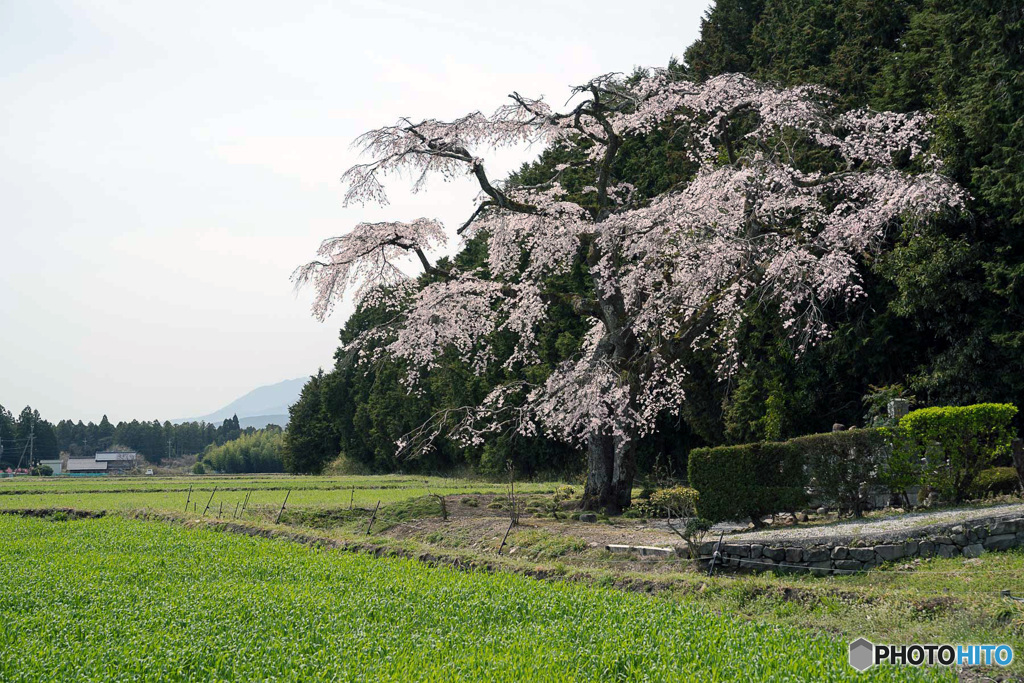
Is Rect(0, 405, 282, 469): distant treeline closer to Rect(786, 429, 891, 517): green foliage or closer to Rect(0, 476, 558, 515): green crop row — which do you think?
Rect(0, 476, 558, 515): green crop row

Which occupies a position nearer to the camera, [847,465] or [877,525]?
[877,525]

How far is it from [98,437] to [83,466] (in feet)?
118

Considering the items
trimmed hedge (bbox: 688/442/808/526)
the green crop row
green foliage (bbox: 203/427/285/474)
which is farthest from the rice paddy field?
green foliage (bbox: 203/427/285/474)

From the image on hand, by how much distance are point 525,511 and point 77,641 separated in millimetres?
10728

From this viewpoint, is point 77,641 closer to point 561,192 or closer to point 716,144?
point 561,192

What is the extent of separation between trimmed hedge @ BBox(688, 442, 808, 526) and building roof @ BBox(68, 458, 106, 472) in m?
86.5

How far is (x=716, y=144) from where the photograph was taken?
78.1 feet

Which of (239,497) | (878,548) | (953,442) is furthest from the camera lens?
(239,497)

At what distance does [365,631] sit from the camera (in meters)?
6.74

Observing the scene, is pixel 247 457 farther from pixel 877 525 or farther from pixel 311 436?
pixel 877 525

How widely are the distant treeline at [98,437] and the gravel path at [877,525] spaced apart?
3449 inches

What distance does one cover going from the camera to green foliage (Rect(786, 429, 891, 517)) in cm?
1183

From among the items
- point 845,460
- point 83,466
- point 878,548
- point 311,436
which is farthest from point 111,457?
point 878,548

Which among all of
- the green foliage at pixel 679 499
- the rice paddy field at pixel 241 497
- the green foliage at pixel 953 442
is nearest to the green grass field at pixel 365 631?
the green foliage at pixel 679 499
